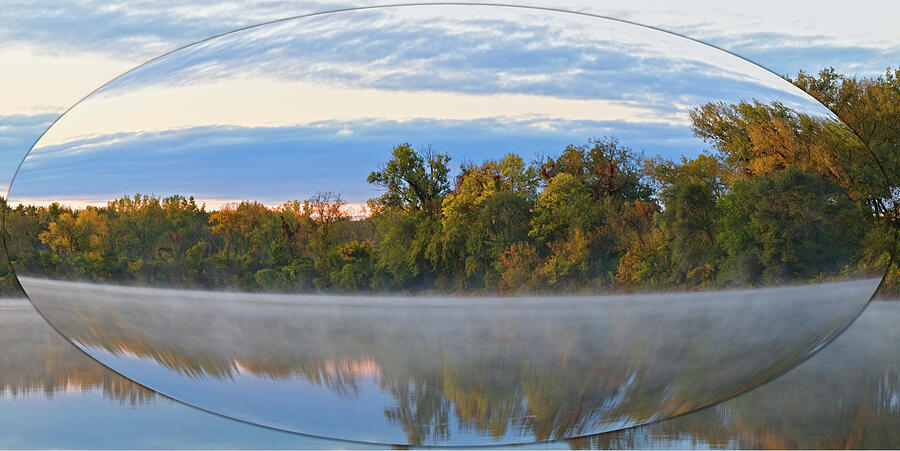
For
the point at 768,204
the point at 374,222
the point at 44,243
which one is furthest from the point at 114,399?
the point at 768,204

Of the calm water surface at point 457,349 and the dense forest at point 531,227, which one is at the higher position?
the dense forest at point 531,227

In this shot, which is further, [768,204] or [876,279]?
[876,279]

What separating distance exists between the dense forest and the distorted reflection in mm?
11

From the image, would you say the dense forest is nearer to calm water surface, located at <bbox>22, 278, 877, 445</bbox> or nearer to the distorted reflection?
the distorted reflection

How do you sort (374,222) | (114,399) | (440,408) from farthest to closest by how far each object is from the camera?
(114,399) → (440,408) → (374,222)

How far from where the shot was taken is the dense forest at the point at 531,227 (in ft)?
14.1

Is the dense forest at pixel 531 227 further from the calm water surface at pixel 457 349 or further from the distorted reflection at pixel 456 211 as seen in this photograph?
the calm water surface at pixel 457 349

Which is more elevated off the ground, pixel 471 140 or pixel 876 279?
pixel 471 140

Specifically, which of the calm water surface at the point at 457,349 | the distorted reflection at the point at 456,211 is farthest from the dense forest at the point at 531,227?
the calm water surface at the point at 457,349

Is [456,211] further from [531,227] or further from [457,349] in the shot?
[457,349]

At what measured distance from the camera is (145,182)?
14.7 feet

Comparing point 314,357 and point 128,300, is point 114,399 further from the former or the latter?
point 314,357

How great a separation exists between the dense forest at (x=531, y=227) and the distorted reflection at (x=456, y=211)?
0.01 metres

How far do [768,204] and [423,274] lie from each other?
1771mm
